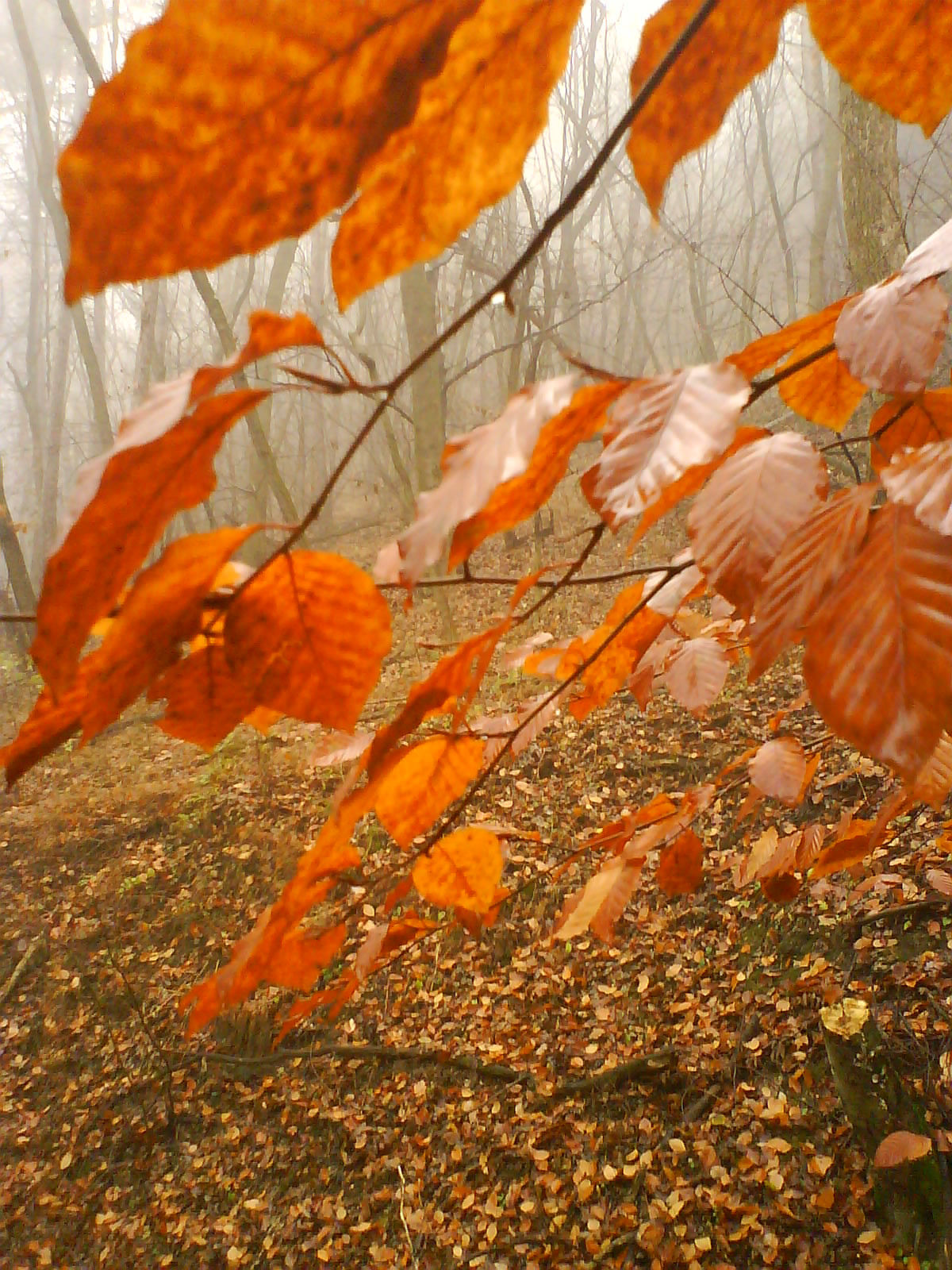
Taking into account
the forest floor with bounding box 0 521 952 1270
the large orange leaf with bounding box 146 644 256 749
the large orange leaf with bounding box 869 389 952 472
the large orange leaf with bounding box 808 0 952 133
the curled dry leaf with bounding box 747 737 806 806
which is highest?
the large orange leaf with bounding box 808 0 952 133

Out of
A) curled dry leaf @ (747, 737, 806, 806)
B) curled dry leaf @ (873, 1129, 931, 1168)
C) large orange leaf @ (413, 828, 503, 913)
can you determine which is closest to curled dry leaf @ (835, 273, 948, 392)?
large orange leaf @ (413, 828, 503, 913)

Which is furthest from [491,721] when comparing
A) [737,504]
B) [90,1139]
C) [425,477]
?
[425,477]

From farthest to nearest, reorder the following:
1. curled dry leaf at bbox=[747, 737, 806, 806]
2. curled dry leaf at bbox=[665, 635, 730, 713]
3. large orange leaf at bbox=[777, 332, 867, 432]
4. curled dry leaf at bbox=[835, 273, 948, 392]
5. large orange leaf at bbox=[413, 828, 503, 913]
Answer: curled dry leaf at bbox=[747, 737, 806, 806] → curled dry leaf at bbox=[665, 635, 730, 713] → large orange leaf at bbox=[413, 828, 503, 913] → large orange leaf at bbox=[777, 332, 867, 432] → curled dry leaf at bbox=[835, 273, 948, 392]

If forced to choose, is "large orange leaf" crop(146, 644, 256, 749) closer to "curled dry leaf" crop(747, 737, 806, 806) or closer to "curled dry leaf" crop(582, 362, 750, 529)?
"curled dry leaf" crop(582, 362, 750, 529)

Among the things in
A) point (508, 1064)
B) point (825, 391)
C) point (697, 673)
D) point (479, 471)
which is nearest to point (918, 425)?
point (825, 391)

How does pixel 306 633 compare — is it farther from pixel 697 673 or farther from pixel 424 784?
pixel 697 673

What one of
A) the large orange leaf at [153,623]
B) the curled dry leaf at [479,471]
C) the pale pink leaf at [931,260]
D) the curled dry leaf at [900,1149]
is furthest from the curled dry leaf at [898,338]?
the curled dry leaf at [900,1149]

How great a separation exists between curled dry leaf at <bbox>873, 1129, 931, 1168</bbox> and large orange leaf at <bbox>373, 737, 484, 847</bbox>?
5.01 ft

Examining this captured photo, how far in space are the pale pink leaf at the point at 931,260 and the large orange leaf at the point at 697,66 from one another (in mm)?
89

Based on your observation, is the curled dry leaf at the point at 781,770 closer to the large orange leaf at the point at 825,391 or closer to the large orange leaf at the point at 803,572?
the large orange leaf at the point at 825,391

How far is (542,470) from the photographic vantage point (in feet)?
0.82

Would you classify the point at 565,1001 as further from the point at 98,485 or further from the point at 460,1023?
the point at 98,485

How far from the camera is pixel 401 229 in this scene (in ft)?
0.65

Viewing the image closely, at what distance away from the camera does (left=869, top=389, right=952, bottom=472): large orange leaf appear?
341mm
